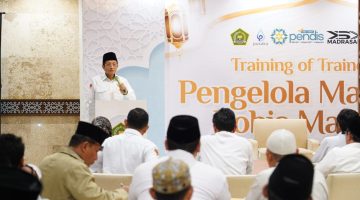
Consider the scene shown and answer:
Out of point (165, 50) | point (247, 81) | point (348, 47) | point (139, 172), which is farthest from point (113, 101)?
point (139, 172)

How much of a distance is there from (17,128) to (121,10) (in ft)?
8.16

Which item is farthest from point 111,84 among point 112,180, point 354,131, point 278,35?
point 354,131

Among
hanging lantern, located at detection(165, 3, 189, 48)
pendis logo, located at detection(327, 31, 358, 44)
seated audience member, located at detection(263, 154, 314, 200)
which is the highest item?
hanging lantern, located at detection(165, 3, 189, 48)

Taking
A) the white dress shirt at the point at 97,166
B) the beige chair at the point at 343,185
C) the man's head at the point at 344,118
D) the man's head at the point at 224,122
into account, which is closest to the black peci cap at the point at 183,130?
the beige chair at the point at 343,185

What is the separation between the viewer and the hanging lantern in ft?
24.9

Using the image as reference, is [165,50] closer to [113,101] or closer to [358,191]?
[113,101]

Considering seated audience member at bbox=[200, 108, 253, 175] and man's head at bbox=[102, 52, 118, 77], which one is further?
man's head at bbox=[102, 52, 118, 77]

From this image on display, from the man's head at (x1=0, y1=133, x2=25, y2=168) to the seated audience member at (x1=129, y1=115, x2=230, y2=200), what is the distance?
0.62 m

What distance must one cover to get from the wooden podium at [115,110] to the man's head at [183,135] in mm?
3920

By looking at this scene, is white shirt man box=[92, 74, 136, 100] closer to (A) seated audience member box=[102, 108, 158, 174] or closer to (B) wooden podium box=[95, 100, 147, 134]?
(B) wooden podium box=[95, 100, 147, 134]

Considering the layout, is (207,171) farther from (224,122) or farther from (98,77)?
(98,77)

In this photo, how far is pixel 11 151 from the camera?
254cm

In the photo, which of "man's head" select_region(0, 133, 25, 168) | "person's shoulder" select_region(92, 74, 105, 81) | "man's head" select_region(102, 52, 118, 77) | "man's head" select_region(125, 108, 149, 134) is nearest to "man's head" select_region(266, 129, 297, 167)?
"man's head" select_region(0, 133, 25, 168)

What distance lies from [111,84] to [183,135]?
14.5ft
